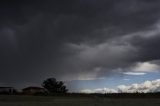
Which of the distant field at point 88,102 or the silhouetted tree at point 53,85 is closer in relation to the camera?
the distant field at point 88,102

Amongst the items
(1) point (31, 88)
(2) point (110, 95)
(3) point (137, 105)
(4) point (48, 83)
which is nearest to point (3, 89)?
(1) point (31, 88)

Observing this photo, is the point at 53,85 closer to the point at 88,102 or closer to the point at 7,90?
the point at 7,90

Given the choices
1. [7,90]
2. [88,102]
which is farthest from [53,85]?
[88,102]

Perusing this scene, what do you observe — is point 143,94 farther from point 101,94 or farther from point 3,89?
point 3,89

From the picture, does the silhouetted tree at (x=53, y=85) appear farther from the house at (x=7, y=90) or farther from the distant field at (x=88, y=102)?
the distant field at (x=88, y=102)

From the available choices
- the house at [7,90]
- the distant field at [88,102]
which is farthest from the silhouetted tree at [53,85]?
the distant field at [88,102]

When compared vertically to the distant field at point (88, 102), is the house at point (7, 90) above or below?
above

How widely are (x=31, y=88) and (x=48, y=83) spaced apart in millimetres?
10586

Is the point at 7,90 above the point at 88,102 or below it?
above

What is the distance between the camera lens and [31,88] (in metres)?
125

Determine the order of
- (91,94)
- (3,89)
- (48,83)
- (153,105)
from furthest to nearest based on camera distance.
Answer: (48,83)
(3,89)
(91,94)
(153,105)

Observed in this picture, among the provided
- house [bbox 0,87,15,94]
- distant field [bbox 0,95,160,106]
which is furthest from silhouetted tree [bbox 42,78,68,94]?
distant field [bbox 0,95,160,106]

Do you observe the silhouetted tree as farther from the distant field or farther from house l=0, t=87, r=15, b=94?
the distant field

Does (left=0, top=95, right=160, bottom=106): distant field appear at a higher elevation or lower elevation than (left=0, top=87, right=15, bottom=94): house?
lower
